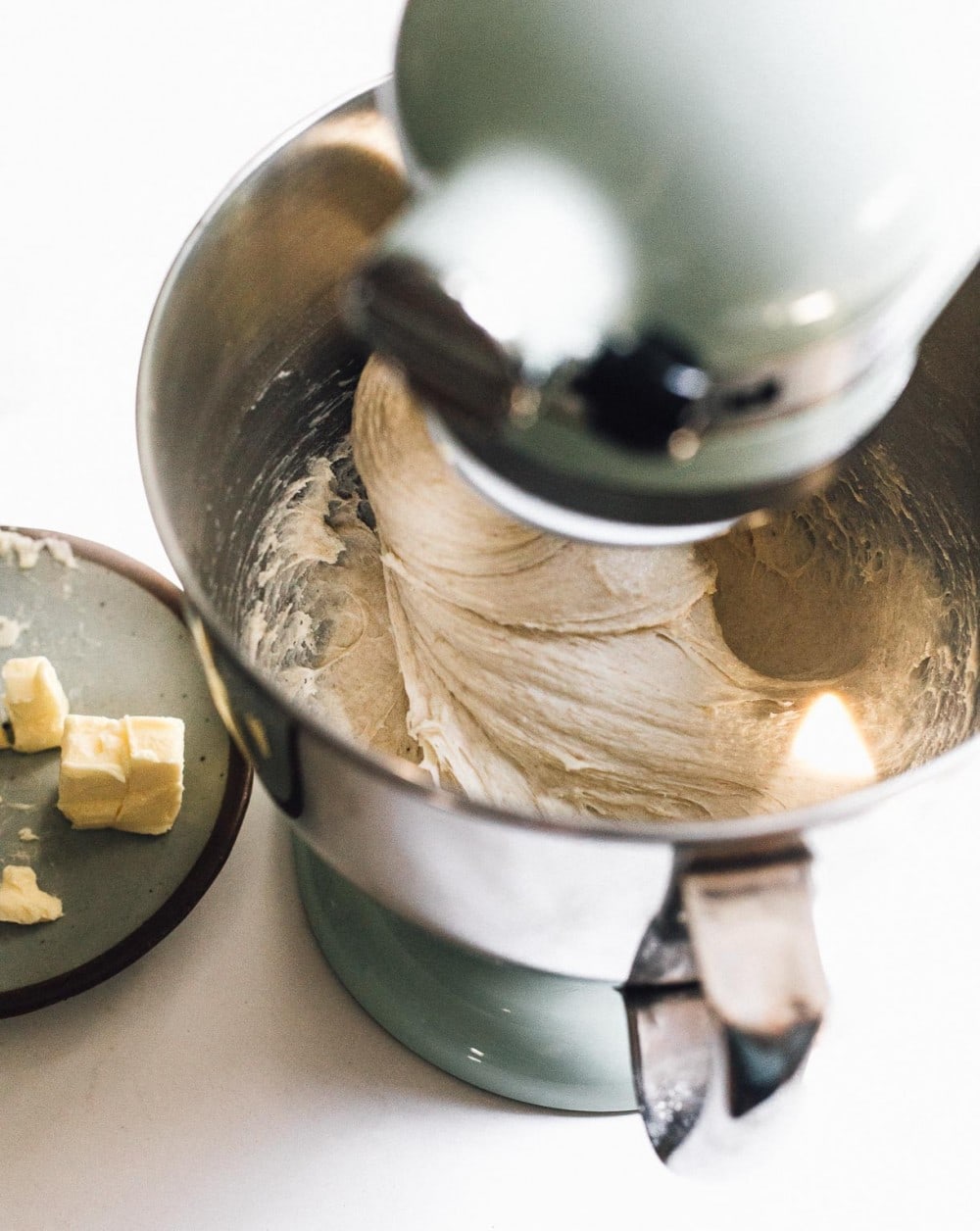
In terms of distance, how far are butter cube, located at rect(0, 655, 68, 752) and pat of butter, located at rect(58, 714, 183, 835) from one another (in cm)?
2

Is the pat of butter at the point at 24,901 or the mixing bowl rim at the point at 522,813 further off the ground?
the mixing bowl rim at the point at 522,813

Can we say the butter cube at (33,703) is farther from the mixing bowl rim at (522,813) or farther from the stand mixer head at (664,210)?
the stand mixer head at (664,210)

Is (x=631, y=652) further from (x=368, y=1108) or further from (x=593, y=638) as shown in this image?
(x=368, y=1108)

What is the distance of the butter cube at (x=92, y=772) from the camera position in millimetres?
691

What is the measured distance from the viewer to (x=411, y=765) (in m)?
0.55

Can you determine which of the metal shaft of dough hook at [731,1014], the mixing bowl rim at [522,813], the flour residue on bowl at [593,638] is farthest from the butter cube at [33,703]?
the metal shaft of dough hook at [731,1014]

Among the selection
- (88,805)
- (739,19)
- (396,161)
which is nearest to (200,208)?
(396,161)

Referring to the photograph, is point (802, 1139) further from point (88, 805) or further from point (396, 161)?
point (396, 161)

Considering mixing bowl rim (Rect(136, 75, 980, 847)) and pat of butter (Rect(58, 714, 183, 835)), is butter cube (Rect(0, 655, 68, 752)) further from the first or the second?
mixing bowl rim (Rect(136, 75, 980, 847))

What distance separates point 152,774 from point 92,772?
33 mm

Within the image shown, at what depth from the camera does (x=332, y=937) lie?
2.34 ft

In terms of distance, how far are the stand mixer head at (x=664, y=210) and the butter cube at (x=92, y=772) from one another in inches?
16.8

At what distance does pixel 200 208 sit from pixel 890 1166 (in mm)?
849

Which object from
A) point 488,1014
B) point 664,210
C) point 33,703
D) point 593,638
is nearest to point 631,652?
point 593,638
